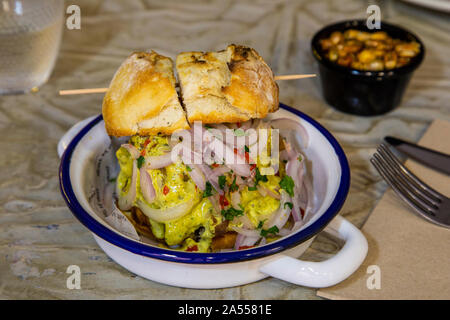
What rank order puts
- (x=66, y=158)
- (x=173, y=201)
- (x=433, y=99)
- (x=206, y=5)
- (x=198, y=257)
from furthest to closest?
(x=206, y=5) → (x=433, y=99) → (x=66, y=158) → (x=173, y=201) → (x=198, y=257)

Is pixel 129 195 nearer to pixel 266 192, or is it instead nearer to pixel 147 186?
pixel 147 186

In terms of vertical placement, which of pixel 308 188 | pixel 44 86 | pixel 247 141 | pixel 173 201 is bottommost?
pixel 44 86

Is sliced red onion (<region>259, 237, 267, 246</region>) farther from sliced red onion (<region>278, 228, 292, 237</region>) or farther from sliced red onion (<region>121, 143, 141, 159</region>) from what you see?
sliced red onion (<region>121, 143, 141, 159</region>)

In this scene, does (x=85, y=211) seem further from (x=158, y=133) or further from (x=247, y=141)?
(x=247, y=141)

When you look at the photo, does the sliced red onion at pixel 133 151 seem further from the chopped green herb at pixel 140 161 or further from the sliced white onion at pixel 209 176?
the sliced white onion at pixel 209 176

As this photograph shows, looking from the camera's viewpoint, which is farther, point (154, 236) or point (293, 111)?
point (293, 111)

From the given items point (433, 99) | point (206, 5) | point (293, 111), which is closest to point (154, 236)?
point (293, 111)

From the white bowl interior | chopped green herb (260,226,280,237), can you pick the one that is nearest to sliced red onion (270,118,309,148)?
the white bowl interior

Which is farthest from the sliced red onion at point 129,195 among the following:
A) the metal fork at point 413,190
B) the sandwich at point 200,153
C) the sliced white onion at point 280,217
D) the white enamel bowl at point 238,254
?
the metal fork at point 413,190
